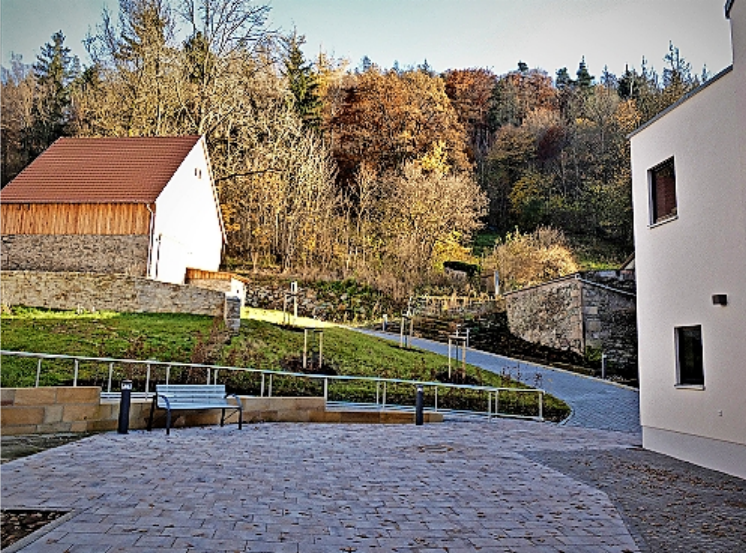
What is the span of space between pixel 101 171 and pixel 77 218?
231cm

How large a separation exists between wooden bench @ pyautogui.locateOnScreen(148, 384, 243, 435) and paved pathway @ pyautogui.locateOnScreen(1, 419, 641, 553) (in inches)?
17.4

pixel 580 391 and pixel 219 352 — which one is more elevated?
pixel 219 352

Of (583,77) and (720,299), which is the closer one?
(720,299)

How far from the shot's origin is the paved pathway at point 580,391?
12750 millimetres

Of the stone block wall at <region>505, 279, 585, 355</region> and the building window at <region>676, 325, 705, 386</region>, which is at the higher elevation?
the stone block wall at <region>505, 279, 585, 355</region>

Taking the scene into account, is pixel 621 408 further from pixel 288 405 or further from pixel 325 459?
pixel 325 459

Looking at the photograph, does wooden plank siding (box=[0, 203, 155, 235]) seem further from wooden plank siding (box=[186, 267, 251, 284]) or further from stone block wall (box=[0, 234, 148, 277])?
wooden plank siding (box=[186, 267, 251, 284])

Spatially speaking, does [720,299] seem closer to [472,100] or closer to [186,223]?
[186,223]

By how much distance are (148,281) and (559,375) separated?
13.4 metres

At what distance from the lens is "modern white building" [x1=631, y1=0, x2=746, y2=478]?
296 inches

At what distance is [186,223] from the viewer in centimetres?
2478

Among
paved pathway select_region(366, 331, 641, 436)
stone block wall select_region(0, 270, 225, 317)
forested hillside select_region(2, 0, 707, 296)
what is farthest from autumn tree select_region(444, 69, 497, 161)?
stone block wall select_region(0, 270, 225, 317)

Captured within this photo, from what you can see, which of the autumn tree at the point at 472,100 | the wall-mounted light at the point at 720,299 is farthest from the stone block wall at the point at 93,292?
the autumn tree at the point at 472,100

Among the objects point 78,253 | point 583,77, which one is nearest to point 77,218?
point 78,253
